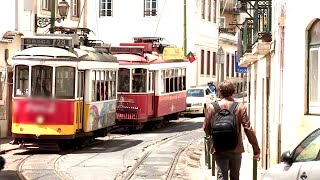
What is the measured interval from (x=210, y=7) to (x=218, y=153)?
45.0 meters

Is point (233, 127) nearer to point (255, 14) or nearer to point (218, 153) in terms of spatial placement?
point (218, 153)

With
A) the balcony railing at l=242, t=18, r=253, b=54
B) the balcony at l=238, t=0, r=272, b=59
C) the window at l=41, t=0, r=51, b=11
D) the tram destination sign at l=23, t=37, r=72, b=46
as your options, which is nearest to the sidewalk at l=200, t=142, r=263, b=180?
the balcony at l=238, t=0, r=272, b=59

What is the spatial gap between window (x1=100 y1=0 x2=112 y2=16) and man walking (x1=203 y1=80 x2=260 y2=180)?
40.6 metres

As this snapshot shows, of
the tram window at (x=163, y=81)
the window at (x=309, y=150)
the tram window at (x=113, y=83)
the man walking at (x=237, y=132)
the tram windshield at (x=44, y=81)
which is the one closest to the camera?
the window at (x=309, y=150)

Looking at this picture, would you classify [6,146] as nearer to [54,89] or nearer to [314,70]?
[54,89]

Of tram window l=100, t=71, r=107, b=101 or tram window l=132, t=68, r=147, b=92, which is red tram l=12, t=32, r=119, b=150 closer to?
tram window l=100, t=71, r=107, b=101

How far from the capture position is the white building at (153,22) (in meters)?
49.3

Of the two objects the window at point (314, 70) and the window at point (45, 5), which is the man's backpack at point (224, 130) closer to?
the window at point (314, 70)

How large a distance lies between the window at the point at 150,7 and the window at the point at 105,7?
7.89 ft

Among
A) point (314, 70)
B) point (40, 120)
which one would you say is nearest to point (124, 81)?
point (40, 120)

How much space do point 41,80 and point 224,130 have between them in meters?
12.3

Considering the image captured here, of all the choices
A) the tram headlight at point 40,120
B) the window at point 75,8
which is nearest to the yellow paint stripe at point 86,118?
the tram headlight at point 40,120

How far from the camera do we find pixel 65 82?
22.2m

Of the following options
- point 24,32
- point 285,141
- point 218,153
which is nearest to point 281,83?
point 285,141
